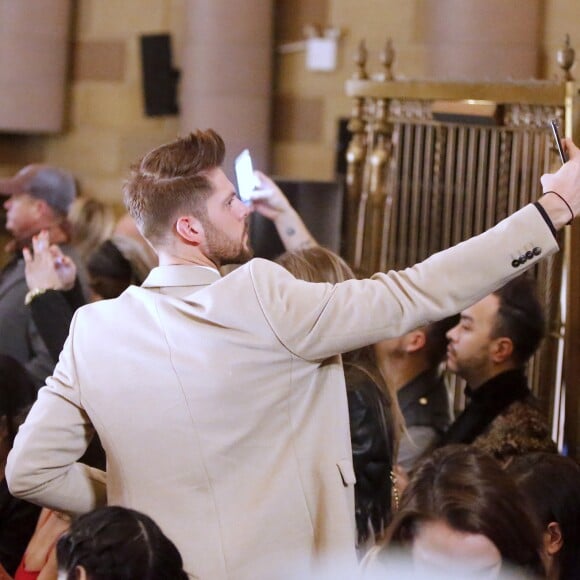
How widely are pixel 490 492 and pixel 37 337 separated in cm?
185

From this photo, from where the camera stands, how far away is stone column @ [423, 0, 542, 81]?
207 inches

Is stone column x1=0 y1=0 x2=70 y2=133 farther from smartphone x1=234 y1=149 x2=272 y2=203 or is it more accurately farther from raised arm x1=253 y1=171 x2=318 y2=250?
smartphone x1=234 y1=149 x2=272 y2=203

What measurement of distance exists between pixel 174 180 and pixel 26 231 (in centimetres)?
202

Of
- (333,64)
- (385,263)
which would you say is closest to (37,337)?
(385,263)

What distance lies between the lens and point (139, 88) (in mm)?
6258

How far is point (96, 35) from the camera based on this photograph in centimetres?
630

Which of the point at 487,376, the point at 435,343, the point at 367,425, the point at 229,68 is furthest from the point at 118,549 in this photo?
the point at 229,68

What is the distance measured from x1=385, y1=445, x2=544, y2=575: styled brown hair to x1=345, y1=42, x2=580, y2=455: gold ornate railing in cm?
165

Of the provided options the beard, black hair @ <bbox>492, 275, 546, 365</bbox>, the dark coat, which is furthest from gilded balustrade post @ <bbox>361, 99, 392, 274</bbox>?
the beard

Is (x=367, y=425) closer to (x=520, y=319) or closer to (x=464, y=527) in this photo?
(x=464, y=527)

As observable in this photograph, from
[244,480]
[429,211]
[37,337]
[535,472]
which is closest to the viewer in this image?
[244,480]

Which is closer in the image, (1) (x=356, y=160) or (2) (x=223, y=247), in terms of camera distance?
(2) (x=223, y=247)

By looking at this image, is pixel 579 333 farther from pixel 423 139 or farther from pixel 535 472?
pixel 535 472

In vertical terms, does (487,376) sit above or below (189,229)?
below
